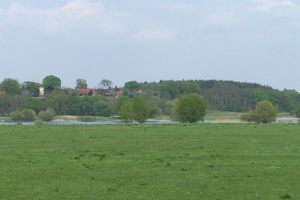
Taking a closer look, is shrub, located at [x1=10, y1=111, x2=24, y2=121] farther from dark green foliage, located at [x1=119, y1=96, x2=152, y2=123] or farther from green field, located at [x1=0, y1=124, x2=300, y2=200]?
green field, located at [x1=0, y1=124, x2=300, y2=200]

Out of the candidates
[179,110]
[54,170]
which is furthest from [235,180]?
[179,110]

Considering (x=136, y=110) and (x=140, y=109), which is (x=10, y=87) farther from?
(x=140, y=109)

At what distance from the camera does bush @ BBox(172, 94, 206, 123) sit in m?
105

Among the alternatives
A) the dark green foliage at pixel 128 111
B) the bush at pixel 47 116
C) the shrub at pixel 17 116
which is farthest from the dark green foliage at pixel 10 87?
the dark green foliage at pixel 128 111

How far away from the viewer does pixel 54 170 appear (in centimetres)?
2288

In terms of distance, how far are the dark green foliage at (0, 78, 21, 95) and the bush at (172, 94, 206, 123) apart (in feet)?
313

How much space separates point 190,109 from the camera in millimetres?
105750

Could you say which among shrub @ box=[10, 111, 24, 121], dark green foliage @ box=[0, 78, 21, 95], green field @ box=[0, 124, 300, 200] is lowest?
green field @ box=[0, 124, 300, 200]

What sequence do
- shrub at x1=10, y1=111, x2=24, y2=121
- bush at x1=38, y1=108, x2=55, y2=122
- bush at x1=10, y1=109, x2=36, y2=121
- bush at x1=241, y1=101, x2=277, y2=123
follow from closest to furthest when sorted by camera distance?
bush at x1=241, y1=101, x2=277, y2=123
shrub at x1=10, y1=111, x2=24, y2=121
bush at x1=10, y1=109, x2=36, y2=121
bush at x1=38, y1=108, x2=55, y2=122

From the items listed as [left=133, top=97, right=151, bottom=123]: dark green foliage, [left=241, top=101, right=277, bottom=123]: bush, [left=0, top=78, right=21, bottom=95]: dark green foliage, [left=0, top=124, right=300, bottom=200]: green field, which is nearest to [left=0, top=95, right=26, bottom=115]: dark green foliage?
[left=0, top=78, right=21, bottom=95]: dark green foliage

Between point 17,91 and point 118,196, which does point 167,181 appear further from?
point 17,91

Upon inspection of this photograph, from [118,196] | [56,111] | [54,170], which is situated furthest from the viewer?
[56,111]

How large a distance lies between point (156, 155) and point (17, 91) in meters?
169

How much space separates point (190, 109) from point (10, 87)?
100204 millimetres
